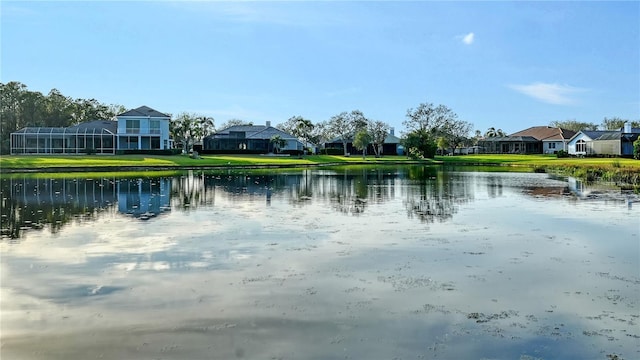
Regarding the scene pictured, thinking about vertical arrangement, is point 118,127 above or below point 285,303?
above

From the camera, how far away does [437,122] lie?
103 meters

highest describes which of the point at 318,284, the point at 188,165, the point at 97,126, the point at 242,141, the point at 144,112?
the point at 144,112

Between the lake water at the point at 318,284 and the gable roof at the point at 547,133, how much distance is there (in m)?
82.1

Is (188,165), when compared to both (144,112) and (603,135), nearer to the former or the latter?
(144,112)

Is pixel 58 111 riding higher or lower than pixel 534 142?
higher

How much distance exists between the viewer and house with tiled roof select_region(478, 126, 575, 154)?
324 feet

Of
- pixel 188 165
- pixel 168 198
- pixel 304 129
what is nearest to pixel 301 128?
pixel 304 129

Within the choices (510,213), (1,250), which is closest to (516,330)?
(1,250)

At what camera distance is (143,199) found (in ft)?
85.6

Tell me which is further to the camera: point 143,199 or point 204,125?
point 204,125

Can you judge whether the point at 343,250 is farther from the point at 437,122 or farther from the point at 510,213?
the point at 437,122

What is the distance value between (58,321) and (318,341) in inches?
150

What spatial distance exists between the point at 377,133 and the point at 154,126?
38298 mm

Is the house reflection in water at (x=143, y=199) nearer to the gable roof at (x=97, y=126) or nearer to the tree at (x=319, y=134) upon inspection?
the gable roof at (x=97, y=126)
